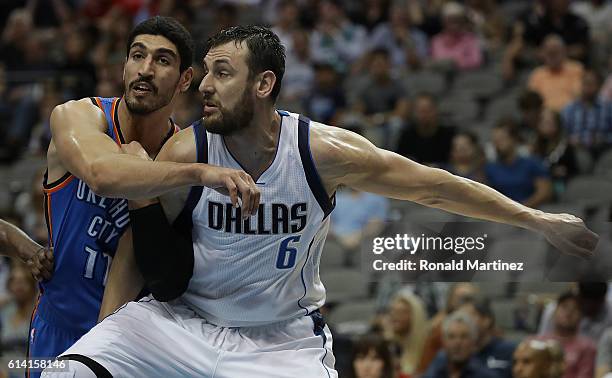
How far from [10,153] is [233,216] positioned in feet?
28.2

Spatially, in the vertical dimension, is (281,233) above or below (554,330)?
above

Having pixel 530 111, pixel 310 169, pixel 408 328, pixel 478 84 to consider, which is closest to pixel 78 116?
pixel 310 169

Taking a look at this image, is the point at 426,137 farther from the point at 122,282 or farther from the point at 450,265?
the point at 122,282

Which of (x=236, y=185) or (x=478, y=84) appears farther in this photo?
(x=478, y=84)

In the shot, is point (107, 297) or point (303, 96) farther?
point (303, 96)

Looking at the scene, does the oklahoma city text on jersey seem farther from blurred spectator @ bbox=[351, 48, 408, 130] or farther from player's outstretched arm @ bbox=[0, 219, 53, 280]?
blurred spectator @ bbox=[351, 48, 408, 130]

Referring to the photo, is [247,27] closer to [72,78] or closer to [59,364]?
[59,364]

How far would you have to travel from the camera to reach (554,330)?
25.2 ft

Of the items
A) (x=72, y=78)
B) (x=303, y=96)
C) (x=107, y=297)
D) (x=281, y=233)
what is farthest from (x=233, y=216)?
(x=72, y=78)

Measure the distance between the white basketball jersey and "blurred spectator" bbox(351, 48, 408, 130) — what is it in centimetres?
744

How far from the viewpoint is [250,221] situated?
4.91m

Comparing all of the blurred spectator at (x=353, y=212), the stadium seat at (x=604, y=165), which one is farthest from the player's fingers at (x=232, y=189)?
the stadium seat at (x=604, y=165)

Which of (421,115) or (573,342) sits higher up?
(421,115)

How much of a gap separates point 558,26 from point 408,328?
6.00 metres
